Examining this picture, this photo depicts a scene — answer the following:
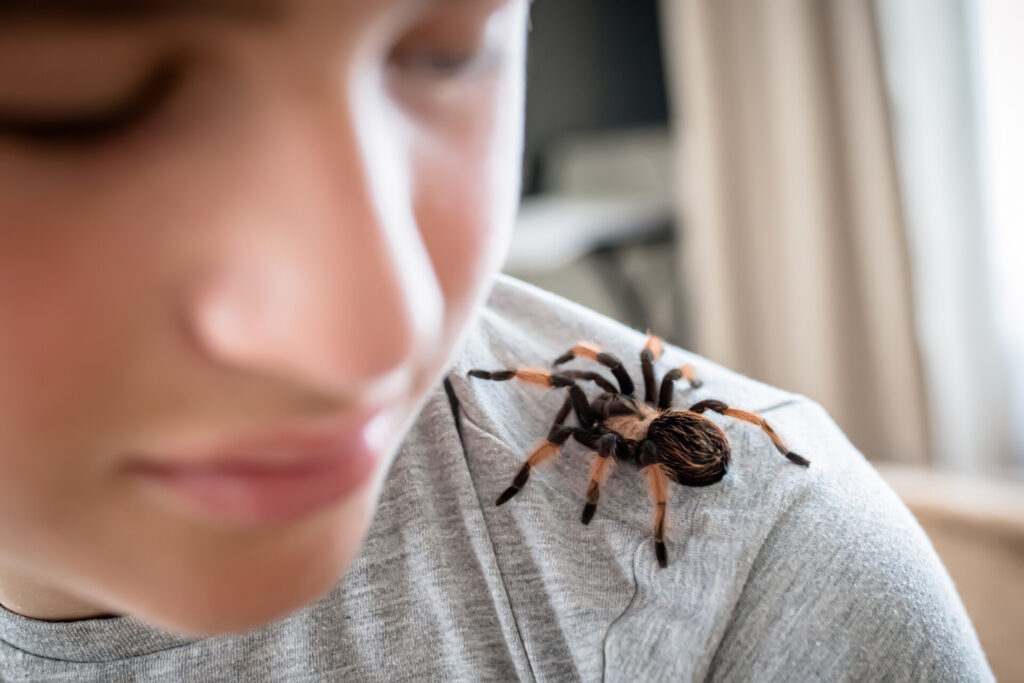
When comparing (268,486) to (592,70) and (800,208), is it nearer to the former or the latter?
(800,208)

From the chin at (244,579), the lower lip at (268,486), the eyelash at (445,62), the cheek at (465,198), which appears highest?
the eyelash at (445,62)

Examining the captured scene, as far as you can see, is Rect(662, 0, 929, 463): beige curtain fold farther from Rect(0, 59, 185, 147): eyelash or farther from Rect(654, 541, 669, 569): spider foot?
Rect(0, 59, 185, 147): eyelash

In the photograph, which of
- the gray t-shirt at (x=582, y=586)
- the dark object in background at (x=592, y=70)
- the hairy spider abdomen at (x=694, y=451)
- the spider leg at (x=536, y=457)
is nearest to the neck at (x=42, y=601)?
the gray t-shirt at (x=582, y=586)

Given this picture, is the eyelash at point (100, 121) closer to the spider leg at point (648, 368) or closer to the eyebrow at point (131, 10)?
the eyebrow at point (131, 10)

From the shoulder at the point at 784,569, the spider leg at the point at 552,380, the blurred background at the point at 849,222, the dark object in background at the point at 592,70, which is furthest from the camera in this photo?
the dark object in background at the point at 592,70

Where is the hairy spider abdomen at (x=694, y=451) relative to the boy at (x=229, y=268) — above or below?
below

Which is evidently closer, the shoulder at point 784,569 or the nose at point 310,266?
the nose at point 310,266

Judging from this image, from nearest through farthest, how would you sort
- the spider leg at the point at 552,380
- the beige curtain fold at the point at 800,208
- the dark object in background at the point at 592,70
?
the spider leg at the point at 552,380 < the beige curtain fold at the point at 800,208 < the dark object in background at the point at 592,70
